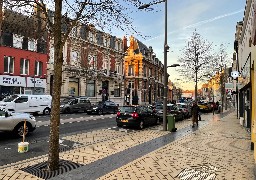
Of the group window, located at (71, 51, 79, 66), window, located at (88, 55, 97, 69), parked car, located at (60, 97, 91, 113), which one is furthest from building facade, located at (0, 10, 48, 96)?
window, located at (88, 55, 97, 69)

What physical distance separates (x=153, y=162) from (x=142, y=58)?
4899 cm

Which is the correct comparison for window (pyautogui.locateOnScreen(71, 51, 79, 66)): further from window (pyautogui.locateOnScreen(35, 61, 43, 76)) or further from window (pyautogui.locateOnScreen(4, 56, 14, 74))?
window (pyautogui.locateOnScreen(4, 56, 14, 74))

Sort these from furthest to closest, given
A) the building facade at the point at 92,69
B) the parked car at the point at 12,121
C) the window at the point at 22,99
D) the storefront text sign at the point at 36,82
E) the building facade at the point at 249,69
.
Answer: the building facade at the point at 92,69
the storefront text sign at the point at 36,82
the window at the point at 22,99
the parked car at the point at 12,121
the building facade at the point at 249,69

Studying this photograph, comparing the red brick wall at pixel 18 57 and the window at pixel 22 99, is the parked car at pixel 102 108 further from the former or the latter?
the red brick wall at pixel 18 57

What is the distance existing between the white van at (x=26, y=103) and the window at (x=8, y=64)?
328 inches

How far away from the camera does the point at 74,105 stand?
92.7ft

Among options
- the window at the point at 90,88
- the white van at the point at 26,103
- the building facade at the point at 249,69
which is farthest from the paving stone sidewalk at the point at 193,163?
the window at the point at 90,88

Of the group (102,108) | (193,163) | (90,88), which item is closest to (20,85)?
(102,108)

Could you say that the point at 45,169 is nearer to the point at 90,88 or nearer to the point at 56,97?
the point at 56,97

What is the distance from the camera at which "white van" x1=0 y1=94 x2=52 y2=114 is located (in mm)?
21442

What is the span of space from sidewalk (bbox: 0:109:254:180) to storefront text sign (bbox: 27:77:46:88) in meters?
21.3

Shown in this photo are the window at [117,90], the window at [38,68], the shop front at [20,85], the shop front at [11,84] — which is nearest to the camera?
the shop front at [11,84]

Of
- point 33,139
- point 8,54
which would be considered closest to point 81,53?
point 8,54

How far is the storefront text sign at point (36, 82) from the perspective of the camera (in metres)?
31.4
